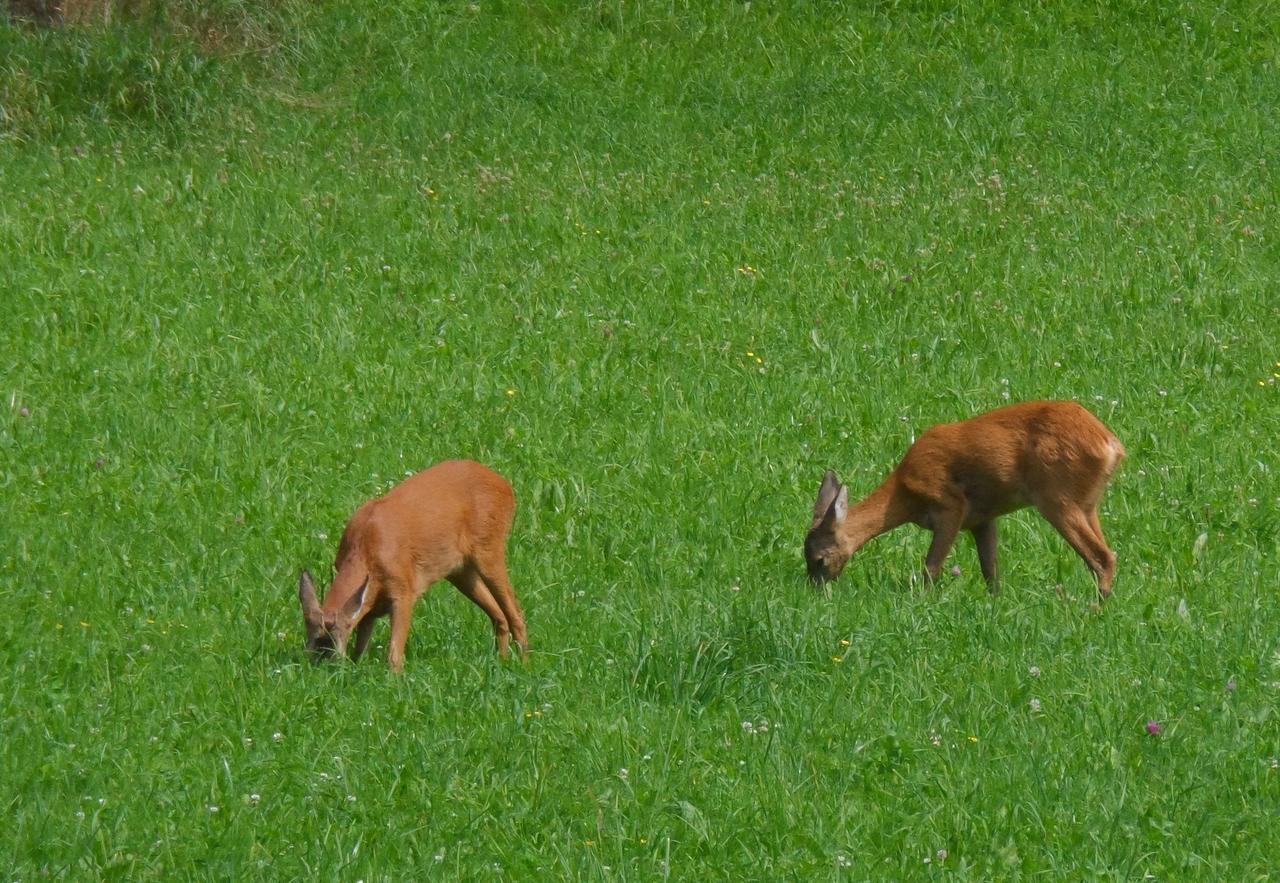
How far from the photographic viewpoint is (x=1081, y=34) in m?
18.9

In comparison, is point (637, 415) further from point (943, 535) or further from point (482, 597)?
point (482, 597)

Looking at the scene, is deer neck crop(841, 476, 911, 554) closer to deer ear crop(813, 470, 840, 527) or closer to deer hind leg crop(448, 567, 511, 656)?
deer ear crop(813, 470, 840, 527)

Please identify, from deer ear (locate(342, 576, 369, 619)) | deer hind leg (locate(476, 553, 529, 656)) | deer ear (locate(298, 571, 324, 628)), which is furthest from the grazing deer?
deer ear (locate(298, 571, 324, 628))

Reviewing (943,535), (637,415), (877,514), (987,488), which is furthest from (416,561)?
(637,415)

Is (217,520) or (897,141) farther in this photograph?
(897,141)

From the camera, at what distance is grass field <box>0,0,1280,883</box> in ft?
18.7

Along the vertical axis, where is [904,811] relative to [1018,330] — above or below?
above

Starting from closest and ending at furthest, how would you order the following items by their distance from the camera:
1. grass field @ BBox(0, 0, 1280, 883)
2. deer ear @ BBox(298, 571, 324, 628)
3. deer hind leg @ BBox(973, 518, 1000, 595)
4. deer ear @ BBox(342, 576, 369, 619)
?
grass field @ BBox(0, 0, 1280, 883)
deer ear @ BBox(298, 571, 324, 628)
deer ear @ BBox(342, 576, 369, 619)
deer hind leg @ BBox(973, 518, 1000, 595)

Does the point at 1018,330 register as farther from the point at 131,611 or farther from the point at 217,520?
the point at 131,611

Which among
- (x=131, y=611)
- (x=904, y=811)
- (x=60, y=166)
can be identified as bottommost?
(x=60, y=166)

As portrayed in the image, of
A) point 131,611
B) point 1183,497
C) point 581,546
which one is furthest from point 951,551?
point 131,611

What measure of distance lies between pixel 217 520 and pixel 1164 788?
4561 millimetres

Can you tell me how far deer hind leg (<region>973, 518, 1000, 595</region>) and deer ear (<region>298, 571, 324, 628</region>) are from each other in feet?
10.5

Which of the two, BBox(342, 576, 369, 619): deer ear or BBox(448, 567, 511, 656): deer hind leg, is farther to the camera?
BBox(448, 567, 511, 656): deer hind leg
